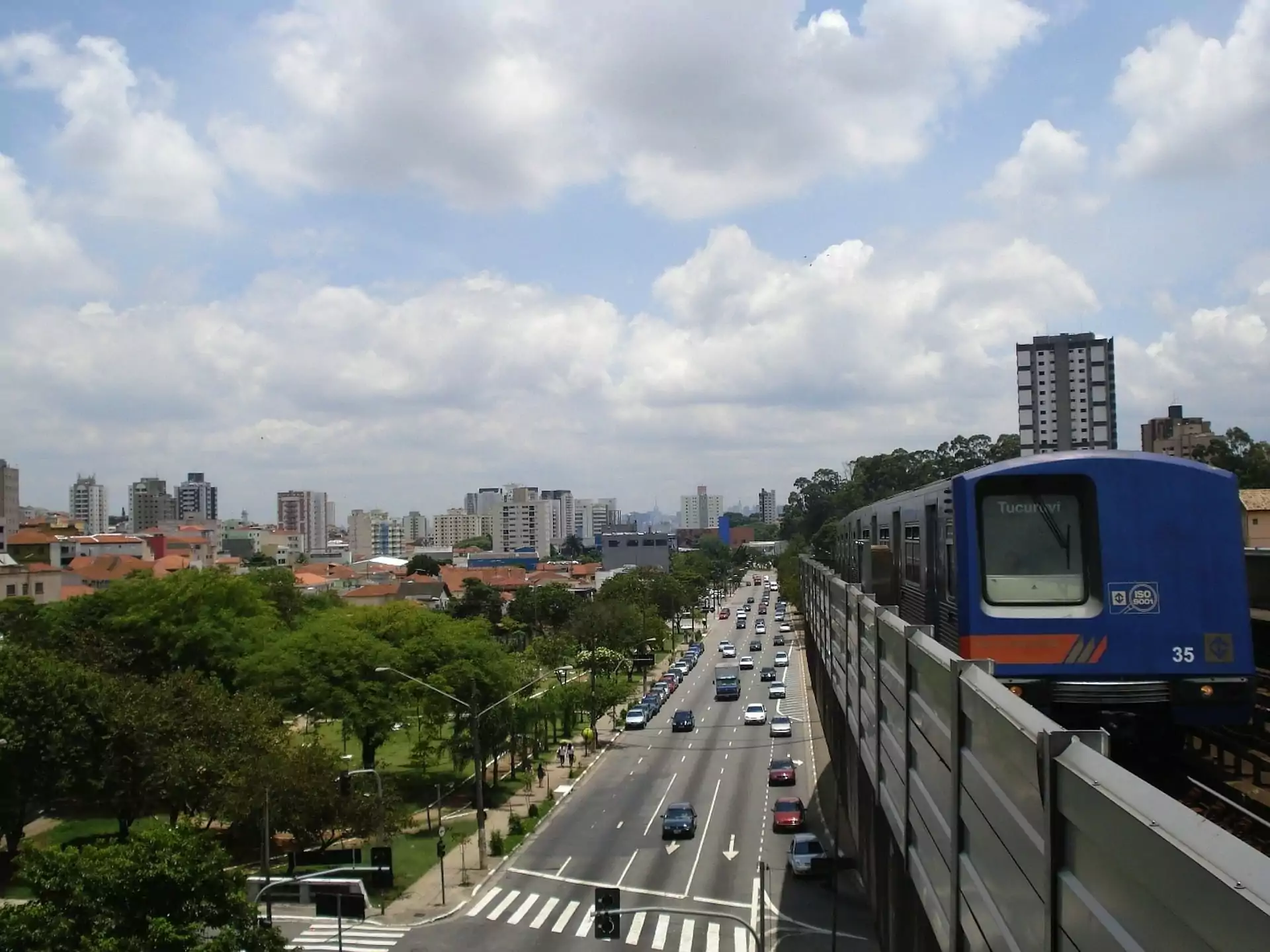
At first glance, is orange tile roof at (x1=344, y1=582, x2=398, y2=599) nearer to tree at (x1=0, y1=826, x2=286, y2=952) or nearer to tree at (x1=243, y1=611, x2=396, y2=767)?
tree at (x1=243, y1=611, x2=396, y2=767)

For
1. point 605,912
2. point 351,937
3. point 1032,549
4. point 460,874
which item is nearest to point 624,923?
point 351,937

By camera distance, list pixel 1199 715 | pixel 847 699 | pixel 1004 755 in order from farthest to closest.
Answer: pixel 847 699, pixel 1199 715, pixel 1004 755

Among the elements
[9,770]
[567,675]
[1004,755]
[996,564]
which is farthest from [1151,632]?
[567,675]

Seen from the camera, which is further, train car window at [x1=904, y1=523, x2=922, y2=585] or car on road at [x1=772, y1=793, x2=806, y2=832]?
car on road at [x1=772, y1=793, x2=806, y2=832]

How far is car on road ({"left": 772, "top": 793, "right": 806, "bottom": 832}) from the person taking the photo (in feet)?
115

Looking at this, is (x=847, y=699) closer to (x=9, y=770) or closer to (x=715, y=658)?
(x=9, y=770)

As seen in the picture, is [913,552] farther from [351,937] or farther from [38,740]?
[38,740]

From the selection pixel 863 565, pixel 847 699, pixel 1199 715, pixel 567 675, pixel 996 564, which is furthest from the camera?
pixel 567 675

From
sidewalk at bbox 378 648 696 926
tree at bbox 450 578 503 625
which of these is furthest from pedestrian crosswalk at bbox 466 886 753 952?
tree at bbox 450 578 503 625

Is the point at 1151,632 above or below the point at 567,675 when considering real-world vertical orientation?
above

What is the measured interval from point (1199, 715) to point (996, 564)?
2125mm

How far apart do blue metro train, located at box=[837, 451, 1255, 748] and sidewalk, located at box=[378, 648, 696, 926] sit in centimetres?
2349

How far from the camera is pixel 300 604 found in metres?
83.4

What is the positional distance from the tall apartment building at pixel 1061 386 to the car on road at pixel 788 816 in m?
Answer: 19.3
